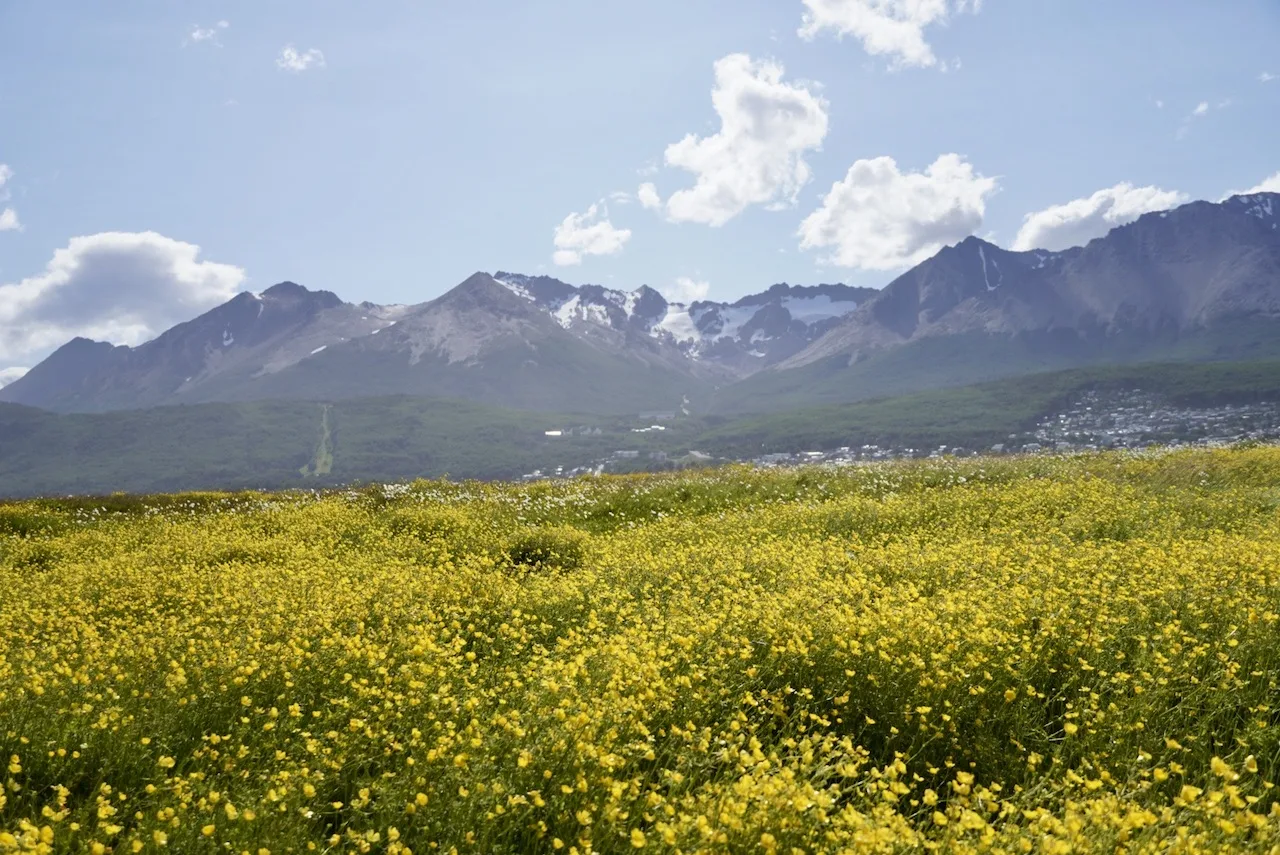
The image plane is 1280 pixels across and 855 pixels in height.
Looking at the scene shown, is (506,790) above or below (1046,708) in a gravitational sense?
above

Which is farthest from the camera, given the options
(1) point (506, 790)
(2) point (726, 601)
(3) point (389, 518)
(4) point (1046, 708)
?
(3) point (389, 518)

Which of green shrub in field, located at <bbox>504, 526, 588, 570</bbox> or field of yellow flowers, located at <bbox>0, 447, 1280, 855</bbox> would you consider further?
green shrub in field, located at <bbox>504, 526, 588, 570</bbox>

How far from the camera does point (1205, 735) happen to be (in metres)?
6.92

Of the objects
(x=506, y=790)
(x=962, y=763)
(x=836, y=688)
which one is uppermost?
(x=506, y=790)

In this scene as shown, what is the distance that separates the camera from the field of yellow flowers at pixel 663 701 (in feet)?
16.7

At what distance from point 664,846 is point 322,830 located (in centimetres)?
269

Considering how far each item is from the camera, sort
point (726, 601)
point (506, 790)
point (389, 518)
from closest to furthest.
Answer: point (506, 790)
point (726, 601)
point (389, 518)

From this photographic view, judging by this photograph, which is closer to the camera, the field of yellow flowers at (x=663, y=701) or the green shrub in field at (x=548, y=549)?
the field of yellow flowers at (x=663, y=701)

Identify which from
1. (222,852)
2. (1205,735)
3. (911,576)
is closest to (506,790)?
(222,852)

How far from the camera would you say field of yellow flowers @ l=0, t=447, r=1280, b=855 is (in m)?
5.09

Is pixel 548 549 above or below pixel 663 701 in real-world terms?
below

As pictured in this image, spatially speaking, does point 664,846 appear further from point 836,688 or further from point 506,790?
point 836,688

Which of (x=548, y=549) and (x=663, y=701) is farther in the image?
(x=548, y=549)

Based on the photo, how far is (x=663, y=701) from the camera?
22.6 ft
